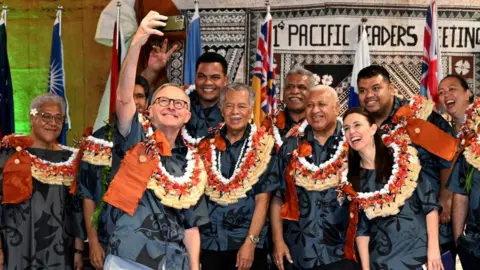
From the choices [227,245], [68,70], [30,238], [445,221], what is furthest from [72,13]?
[445,221]

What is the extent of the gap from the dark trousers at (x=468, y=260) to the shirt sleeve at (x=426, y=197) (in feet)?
1.61

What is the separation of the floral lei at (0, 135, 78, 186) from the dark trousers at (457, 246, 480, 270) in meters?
2.31

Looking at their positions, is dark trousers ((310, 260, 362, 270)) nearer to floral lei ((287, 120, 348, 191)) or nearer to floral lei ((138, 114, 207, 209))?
floral lei ((287, 120, 348, 191))

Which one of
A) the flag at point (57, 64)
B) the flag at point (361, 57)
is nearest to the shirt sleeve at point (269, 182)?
the flag at point (361, 57)

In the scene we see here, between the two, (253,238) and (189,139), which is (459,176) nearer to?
(253,238)

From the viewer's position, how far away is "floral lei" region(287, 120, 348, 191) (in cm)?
372

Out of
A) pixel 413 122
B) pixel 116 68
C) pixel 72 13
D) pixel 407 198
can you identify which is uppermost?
pixel 72 13

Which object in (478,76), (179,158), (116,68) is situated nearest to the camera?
(179,158)

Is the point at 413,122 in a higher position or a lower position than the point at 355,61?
lower

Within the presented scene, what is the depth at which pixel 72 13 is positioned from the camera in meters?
6.93

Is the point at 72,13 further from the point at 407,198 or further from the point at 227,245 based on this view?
the point at 407,198

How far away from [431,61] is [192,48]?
6.87 feet

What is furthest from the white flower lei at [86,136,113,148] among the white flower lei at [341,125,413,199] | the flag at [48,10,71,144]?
the flag at [48,10,71,144]

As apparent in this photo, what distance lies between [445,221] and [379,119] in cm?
71
